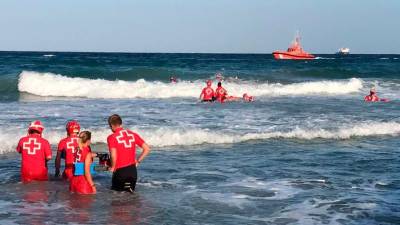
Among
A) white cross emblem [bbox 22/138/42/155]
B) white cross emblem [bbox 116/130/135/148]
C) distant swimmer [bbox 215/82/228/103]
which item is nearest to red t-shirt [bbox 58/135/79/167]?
white cross emblem [bbox 22/138/42/155]

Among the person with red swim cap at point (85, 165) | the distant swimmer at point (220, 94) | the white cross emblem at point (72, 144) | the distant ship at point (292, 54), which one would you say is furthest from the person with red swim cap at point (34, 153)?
the distant ship at point (292, 54)

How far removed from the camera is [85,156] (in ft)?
28.6

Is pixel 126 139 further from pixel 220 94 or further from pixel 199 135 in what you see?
pixel 220 94

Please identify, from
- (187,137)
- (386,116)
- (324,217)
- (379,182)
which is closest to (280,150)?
(187,137)

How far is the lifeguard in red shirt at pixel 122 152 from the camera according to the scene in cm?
862

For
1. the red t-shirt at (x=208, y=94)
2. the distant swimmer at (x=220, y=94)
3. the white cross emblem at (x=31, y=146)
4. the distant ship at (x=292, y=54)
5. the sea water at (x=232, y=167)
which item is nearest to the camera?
the sea water at (x=232, y=167)

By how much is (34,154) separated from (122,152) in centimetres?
167

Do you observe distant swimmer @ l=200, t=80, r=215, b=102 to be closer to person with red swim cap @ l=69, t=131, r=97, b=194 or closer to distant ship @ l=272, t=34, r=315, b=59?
person with red swim cap @ l=69, t=131, r=97, b=194

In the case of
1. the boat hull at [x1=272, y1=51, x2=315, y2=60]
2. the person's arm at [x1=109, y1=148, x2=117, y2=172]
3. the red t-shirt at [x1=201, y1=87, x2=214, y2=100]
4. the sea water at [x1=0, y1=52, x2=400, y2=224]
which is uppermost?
the boat hull at [x1=272, y1=51, x2=315, y2=60]

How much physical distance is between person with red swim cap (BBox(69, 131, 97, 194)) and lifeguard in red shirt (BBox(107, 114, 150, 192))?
1.09ft

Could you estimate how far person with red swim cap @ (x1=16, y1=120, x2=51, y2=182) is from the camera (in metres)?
9.38

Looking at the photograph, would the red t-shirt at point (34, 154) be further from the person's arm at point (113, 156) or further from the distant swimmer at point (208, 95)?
the distant swimmer at point (208, 95)

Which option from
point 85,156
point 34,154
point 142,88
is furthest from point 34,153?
point 142,88

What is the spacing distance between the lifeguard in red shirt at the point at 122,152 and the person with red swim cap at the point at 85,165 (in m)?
0.33
